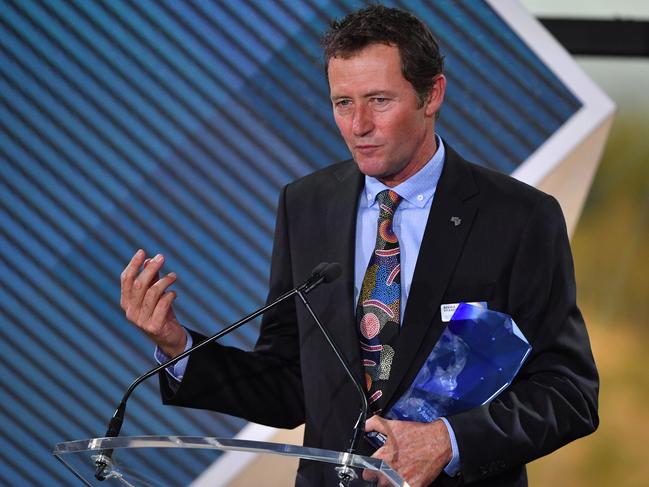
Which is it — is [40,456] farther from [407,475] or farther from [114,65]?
[407,475]

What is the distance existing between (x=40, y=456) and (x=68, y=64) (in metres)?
1.28

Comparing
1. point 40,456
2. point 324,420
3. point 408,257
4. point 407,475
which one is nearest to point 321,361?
point 324,420

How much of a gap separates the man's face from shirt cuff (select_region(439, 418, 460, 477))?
51 cm

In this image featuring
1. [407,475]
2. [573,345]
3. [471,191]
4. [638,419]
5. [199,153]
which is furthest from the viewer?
[638,419]

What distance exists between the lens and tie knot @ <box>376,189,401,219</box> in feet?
6.82

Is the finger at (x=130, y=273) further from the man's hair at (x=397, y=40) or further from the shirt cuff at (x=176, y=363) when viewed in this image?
the man's hair at (x=397, y=40)

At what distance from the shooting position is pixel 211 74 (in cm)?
351

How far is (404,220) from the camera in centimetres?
209

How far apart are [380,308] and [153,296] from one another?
0.42 m

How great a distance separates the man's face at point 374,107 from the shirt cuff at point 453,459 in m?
0.51

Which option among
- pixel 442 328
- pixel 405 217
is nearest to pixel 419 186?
pixel 405 217

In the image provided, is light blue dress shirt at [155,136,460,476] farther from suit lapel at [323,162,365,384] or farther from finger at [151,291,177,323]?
finger at [151,291,177,323]

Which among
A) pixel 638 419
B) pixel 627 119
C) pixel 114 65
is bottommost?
pixel 638 419

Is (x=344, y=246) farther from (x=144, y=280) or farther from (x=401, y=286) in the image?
(x=144, y=280)
